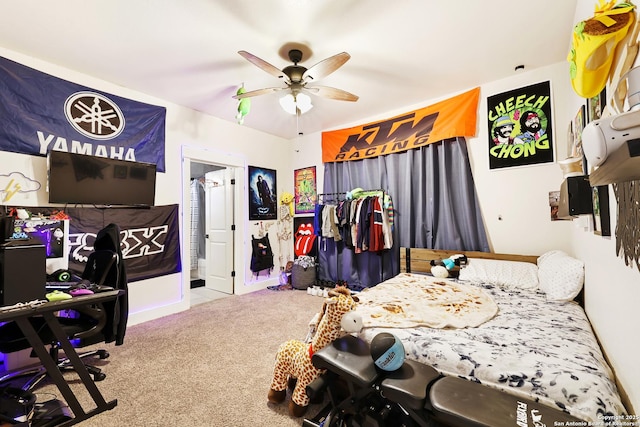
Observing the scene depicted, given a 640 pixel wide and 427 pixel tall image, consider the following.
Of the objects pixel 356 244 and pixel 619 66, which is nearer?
pixel 619 66

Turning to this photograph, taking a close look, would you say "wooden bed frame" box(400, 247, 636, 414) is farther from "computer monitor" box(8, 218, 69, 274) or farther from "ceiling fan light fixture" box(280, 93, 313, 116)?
"computer monitor" box(8, 218, 69, 274)

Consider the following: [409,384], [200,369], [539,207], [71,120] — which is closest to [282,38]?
[71,120]

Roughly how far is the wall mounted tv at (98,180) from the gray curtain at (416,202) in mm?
2598

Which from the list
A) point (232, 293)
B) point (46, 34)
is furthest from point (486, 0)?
point (232, 293)

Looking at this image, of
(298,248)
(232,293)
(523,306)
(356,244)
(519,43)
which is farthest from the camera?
(298,248)

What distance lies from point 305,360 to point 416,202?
2652 millimetres

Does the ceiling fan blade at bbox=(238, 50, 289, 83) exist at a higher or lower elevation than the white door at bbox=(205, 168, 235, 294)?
higher

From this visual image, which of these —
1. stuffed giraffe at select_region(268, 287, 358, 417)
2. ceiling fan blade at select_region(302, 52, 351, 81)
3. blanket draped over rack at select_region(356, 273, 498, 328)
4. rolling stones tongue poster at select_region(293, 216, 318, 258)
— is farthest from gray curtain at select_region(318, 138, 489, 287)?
stuffed giraffe at select_region(268, 287, 358, 417)

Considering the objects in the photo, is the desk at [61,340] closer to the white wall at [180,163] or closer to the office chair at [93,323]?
the office chair at [93,323]

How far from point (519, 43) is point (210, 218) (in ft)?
15.3

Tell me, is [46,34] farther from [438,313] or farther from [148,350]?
[438,313]

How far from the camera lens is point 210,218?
4785 mm

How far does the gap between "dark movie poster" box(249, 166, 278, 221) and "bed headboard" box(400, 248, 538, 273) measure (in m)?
2.35

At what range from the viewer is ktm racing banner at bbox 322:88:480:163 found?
125 inches
